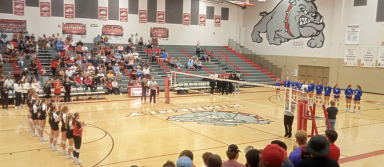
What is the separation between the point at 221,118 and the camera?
16500mm

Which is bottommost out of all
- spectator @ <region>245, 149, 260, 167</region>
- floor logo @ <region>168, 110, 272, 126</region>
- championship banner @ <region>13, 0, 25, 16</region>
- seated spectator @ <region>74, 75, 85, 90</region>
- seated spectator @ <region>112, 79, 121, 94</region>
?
floor logo @ <region>168, 110, 272, 126</region>

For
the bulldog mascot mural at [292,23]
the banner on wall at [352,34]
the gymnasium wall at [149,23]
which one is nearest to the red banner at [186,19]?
the gymnasium wall at [149,23]

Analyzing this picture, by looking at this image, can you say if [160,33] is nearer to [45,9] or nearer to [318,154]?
[45,9]

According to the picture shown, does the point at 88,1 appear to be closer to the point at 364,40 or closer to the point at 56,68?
the point at 56,68

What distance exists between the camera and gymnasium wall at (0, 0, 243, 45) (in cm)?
2893

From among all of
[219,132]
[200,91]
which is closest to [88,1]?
[200,91]

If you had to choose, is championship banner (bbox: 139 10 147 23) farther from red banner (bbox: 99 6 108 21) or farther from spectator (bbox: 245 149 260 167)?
spectator (bbox: 245 149 260 167)

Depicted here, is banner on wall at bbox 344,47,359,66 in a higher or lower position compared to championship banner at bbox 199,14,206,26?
lower

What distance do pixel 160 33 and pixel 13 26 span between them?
46.2ft

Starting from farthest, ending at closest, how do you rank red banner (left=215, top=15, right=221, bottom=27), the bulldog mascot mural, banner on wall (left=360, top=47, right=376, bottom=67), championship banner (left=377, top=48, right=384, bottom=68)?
red banner (left=215, top=15, right=221, bottom=27) → the bulldog mascot mural → banner on wall (left=360, top=47, right=376, bottom=67) → championship banner (left=377, top=48, right=384, bottom=68)

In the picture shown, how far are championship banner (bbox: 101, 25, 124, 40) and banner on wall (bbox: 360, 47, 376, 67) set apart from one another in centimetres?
2267

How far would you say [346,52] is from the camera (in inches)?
1160

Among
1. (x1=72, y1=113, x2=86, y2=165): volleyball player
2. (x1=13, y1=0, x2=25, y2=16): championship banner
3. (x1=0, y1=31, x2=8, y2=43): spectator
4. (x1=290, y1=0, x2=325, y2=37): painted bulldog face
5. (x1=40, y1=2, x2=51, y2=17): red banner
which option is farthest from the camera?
(x1=290, y1=0, x2=325, y2=37): painted bulldog face

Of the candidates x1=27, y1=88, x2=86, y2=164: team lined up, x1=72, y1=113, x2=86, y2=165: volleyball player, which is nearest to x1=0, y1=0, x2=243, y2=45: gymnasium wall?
x1=27, y1=88, x2=86, y2=164: team lined up
